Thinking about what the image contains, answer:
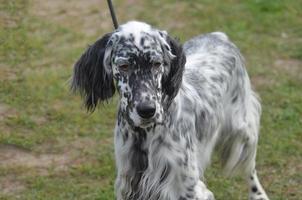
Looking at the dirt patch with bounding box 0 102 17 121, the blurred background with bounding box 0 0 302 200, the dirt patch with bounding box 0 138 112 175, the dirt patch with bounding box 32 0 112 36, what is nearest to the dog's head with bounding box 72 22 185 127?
the blurred background with bounding box 0 0 302 200

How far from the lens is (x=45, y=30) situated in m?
9.70

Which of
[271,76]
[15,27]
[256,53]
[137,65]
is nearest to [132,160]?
[137,65]

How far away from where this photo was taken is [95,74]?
16.0ft

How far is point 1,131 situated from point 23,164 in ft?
2.16

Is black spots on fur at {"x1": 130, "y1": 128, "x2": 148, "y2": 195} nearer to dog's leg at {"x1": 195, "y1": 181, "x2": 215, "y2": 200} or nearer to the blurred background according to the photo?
dog's leg at {"x1": 195, "y1": 181, "x2": 215, "y2": 200}

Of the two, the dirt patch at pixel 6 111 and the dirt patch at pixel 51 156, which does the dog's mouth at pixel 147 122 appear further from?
the dirt patch at pixel 6 111

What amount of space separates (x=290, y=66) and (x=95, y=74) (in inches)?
175

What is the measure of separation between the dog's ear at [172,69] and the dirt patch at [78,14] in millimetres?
4892

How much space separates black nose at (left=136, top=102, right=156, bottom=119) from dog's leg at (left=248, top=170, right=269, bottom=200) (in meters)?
2.18

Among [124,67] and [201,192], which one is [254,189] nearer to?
[201,192]

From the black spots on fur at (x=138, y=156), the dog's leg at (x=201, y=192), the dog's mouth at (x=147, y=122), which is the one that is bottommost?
the dog's leg at (x=201, y=192)

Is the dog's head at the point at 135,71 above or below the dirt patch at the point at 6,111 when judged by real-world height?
above

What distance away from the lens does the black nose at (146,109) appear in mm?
4426

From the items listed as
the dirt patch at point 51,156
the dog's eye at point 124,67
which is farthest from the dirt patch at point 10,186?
the dog's eye at point 124,67
